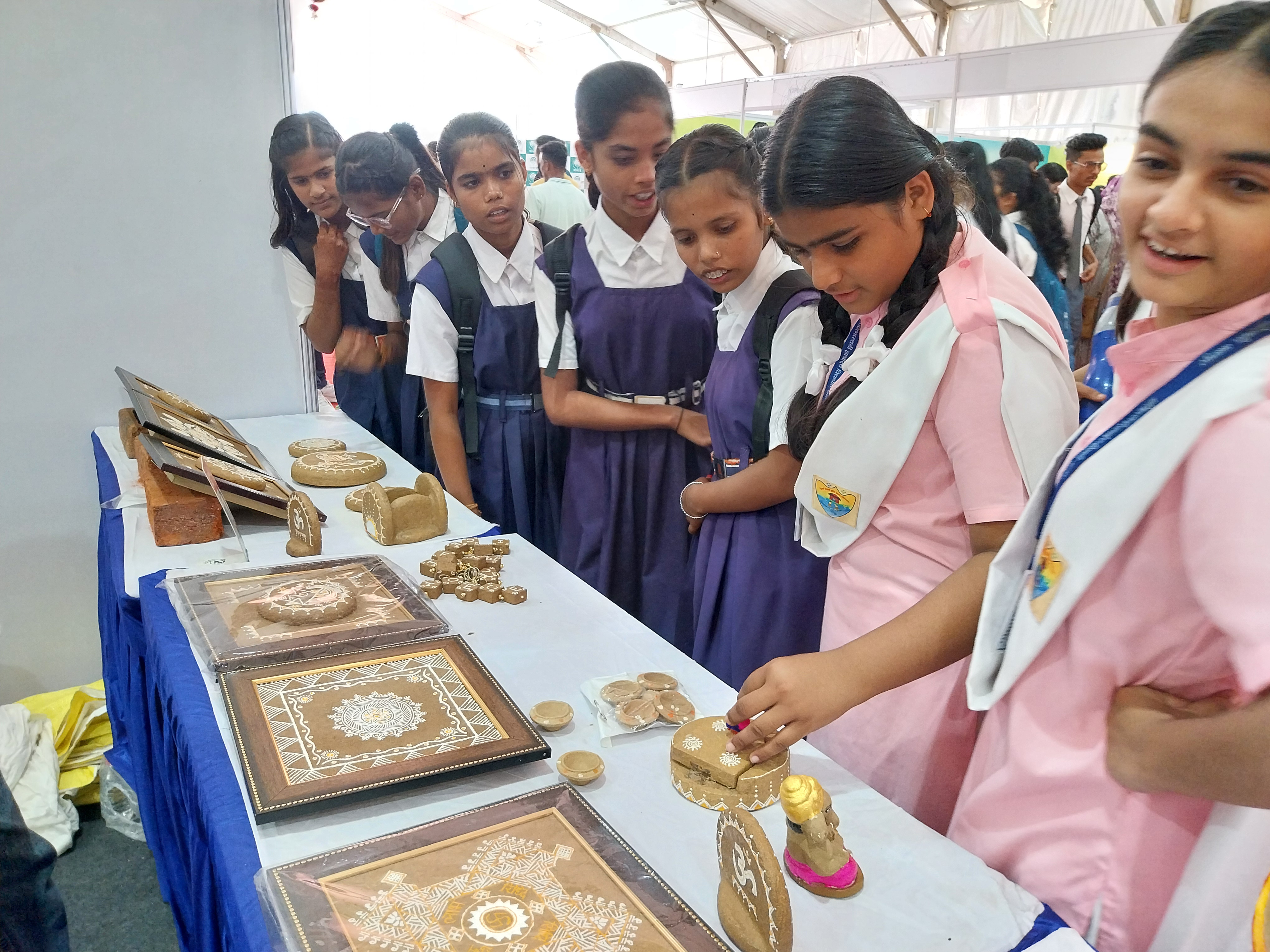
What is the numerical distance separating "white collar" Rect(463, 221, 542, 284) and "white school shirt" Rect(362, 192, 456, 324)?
32cm

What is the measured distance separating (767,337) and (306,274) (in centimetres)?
177

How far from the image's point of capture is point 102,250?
2475 mm

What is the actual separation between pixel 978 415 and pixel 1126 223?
11.1 inches

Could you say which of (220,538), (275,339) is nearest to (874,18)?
(275,339)

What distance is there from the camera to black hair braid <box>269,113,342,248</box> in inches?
99.9

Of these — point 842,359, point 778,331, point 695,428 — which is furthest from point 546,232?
point 842,359

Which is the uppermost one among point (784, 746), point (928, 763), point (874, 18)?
point (874, 18)

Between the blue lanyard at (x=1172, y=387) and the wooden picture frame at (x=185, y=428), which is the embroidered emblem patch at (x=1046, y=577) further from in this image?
the wooden picture frame at (x=185, y=428)

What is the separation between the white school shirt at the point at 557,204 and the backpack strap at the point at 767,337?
282cm

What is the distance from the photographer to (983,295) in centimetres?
101

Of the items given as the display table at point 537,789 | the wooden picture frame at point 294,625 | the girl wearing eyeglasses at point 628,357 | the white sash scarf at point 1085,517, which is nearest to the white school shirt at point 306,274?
the girl wearing eyeglasses at point 628,357

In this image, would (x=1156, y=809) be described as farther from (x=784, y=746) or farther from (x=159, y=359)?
(x=159, y=359)

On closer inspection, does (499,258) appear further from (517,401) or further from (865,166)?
(865,166)

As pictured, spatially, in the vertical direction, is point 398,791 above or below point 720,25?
below
